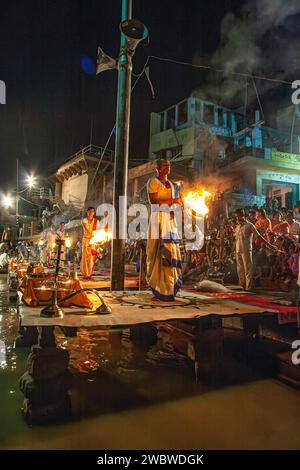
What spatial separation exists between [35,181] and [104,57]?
123 ft

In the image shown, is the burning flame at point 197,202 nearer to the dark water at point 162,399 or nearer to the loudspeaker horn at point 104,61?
the dark water at point 162,399

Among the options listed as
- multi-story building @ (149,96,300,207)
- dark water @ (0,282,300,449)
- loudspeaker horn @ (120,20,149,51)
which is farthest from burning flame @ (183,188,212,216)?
multi-story building @ (149,96,300,207)

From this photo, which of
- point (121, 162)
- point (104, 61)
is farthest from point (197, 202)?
point (104, 61)

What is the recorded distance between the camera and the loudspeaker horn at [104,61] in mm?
7918

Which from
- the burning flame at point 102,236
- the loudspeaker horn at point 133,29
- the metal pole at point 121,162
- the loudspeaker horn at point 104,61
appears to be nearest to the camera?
the loudspeaker horn at point 133,29

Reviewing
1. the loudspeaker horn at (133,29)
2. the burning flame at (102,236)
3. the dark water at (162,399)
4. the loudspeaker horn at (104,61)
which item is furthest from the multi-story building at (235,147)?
the dark water at (162,399)

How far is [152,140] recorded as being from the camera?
33281 mm

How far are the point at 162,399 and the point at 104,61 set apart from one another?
315 inches

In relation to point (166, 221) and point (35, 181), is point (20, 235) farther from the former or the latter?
point (166, 221)

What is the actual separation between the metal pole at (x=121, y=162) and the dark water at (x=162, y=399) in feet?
5.38

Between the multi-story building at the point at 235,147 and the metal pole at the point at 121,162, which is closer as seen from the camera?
the metal pole at the point at 121,162
